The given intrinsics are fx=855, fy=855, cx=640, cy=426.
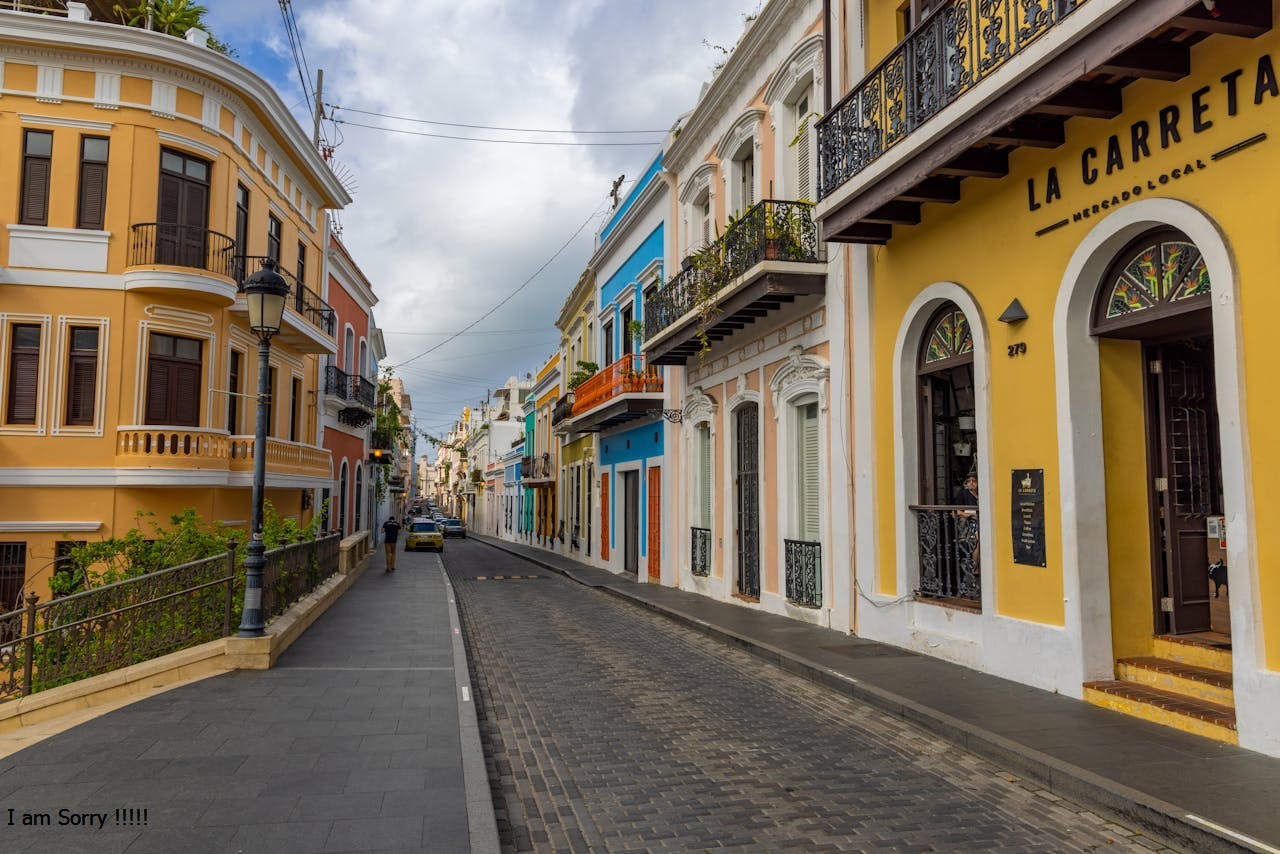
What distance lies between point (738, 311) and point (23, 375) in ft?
38.9

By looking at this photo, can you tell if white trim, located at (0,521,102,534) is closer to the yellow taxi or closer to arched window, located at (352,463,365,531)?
arched window, located at (352,463,365,531)

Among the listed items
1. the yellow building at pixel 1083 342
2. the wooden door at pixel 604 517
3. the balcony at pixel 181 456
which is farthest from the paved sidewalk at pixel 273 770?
the wooden door at pixel 604 517

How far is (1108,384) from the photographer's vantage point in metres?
7.07

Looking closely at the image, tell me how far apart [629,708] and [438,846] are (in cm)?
334

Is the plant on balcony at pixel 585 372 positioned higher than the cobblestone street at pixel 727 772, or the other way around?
the plant on balcony at pixel 585 372

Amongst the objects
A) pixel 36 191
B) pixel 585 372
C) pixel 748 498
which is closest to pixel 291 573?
pixel 748 498

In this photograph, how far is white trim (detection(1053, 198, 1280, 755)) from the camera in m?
5.37

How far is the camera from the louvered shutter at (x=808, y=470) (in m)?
11.8

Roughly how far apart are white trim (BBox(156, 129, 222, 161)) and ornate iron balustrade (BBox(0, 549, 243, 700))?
375 inches

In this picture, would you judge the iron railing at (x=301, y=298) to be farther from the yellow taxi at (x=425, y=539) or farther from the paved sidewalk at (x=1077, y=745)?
the yellow taxi at (x=425, y=539)

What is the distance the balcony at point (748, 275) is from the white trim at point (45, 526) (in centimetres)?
1028

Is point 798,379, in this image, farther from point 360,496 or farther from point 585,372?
point 360,496

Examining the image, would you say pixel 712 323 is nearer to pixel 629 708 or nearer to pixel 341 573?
pixel 629 708

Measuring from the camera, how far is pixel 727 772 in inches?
215
